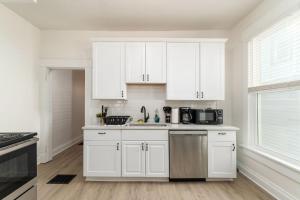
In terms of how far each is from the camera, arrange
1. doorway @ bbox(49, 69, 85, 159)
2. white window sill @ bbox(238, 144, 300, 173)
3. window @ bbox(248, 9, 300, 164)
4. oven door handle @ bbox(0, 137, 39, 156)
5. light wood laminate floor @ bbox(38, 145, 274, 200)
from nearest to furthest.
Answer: oven door handle @ bbox(0, 137, 39, 156)
white window sill @ bbox(238, 144, 300, 173)
window @ bbox(248, 9, 300, 164)
light wood laminate floor @ bbox(38, 145, 274, 200)
doorway @ bbox(49, 69, 85, 159)

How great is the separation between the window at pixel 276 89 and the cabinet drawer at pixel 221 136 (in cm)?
41

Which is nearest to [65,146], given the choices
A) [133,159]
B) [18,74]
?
[18,74]

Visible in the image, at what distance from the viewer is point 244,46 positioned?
3.53 meters

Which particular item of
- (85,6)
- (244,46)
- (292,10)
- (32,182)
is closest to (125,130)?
(32,182)

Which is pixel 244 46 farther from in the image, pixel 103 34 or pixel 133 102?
pixel 103 34

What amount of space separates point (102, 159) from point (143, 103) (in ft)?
4.32

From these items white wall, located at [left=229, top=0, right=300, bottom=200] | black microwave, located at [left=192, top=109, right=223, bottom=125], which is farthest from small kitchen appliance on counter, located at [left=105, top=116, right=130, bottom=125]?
white wall, located at [left=229, top=0, right=300, bottom=200]

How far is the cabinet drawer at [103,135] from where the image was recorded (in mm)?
3254

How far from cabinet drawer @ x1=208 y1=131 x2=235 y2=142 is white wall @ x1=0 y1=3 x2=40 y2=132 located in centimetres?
320

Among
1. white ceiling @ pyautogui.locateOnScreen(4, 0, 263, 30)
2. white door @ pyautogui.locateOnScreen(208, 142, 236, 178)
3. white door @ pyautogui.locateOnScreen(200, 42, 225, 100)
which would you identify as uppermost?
white ceiling @ pyautogui.locateOnScreen(4, 0, 263, 30)

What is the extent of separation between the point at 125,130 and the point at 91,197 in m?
1.05

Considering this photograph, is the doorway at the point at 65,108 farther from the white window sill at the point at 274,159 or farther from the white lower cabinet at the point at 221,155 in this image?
the white window sill at the point at 274,159

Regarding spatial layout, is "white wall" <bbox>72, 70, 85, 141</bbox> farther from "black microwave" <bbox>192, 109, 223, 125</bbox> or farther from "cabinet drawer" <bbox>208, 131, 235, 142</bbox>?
"cabinet drawer" <bbox>208, 131, 235, 142</bbox>

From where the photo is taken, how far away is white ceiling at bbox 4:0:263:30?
301 centimetres
